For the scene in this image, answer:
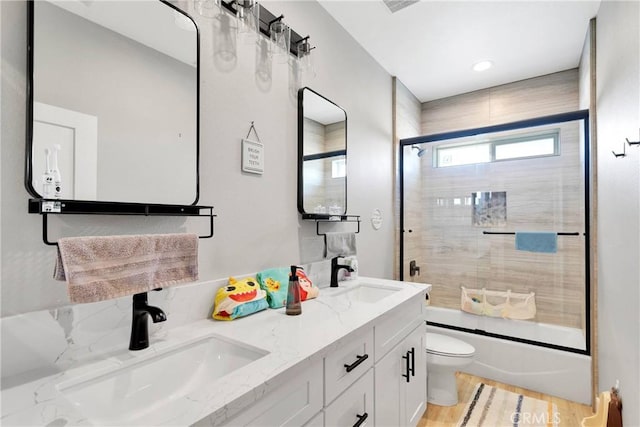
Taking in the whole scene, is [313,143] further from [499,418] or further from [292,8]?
[499,418]

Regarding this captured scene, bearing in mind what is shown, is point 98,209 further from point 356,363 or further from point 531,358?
point 531,358

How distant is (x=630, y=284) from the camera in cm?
137

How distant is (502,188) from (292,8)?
2.39 meters

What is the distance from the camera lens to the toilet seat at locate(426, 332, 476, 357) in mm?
2104

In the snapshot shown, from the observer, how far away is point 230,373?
2.76ft

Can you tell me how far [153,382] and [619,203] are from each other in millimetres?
2133

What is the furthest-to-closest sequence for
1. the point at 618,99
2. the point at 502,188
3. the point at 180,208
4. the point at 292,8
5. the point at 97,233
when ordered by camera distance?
the point at 502,188, the point at 292,8, the point at 618,99, the point at 180,208, the point at 97,233

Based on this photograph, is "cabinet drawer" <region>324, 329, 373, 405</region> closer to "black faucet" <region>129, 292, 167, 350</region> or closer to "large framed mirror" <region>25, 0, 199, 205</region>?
"black faucet" <region>129, 292, 167, 350</region>

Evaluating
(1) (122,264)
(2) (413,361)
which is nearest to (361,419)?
(2) (413,361)

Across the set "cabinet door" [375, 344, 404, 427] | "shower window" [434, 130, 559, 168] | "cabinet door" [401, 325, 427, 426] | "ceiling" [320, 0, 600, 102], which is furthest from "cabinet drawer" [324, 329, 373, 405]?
"shower window" [434, 130, 559, 168]

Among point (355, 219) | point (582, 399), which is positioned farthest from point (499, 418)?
point (355, 219)

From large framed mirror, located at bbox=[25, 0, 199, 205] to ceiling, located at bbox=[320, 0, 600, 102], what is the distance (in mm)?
1278

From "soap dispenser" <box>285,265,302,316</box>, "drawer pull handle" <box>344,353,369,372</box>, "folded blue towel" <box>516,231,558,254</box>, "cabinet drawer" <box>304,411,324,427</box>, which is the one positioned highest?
"folded blue towel" <box>516,231,558,254</box>

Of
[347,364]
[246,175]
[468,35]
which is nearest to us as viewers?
[347,364]
